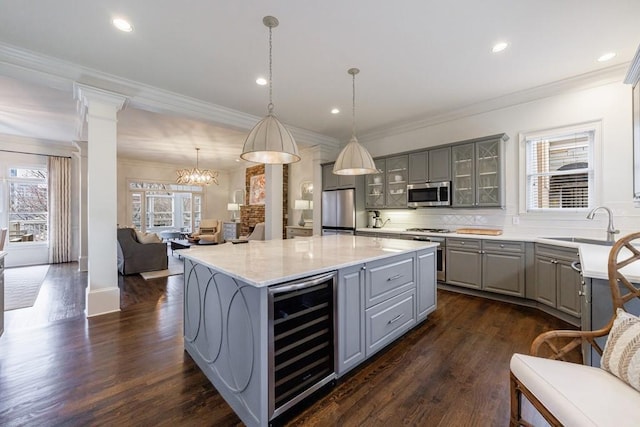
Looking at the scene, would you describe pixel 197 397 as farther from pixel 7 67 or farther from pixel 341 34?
pixel 7 67

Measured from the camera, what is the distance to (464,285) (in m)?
3.90

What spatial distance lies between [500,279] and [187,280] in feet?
12.4

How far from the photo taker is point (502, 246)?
3.57 meters

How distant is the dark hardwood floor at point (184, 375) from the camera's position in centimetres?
165

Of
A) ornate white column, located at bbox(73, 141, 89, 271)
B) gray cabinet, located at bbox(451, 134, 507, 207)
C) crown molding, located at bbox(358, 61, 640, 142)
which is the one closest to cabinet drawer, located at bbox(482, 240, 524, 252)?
gray cabinet, located at bbox(451, 134, 507, 207)

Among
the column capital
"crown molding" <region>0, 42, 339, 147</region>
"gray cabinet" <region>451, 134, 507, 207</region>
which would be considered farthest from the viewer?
"gray cabinet" <region>451, 134, 507, 207</region>

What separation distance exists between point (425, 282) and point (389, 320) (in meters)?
0.78

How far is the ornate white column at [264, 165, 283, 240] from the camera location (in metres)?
5.30

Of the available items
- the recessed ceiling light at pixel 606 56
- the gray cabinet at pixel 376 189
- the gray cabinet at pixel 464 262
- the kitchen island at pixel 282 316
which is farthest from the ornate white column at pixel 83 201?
the recessed ceiling light at pixel 606 56

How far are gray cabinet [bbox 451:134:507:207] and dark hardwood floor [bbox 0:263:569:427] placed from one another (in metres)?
1.63

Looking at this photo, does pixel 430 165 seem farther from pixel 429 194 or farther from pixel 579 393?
pixel 579 393

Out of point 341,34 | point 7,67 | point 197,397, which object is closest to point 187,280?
point 197,397

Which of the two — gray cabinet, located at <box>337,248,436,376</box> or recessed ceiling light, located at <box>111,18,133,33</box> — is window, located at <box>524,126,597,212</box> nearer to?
gray cabinet, located at <box>337,248,436,376</box>

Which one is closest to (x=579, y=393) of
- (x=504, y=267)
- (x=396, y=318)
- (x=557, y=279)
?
(x=396, y=318)
